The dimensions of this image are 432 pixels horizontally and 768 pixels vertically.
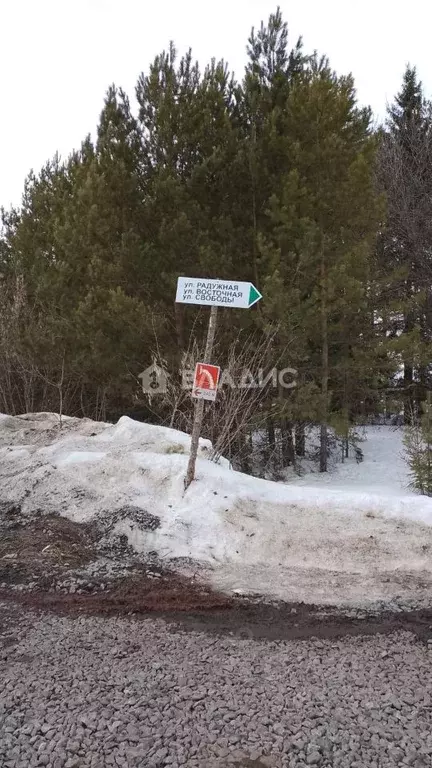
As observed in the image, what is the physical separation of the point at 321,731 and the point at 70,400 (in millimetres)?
12479

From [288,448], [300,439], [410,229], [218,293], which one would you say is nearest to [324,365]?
[288,448]

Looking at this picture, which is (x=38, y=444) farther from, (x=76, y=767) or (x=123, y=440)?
(x=76, y=767)

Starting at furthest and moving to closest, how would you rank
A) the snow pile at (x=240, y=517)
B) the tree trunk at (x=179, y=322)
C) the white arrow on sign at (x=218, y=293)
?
1. the tree trunk at (x=179, y=322)
2. the white arrow on sign at (x=218, y=293)
3. the snow pile at (x=240, y=517)

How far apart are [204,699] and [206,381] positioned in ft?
10.9

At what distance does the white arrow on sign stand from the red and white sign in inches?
27.1

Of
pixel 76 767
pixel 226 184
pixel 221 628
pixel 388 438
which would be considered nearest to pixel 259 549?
pixel 221 628

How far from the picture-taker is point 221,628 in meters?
3.50

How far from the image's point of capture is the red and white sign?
548cm

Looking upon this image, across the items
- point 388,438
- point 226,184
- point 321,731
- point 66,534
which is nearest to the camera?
point 321,731

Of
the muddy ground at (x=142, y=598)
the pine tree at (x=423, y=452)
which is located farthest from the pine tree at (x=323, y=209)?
the muddy ground at (x=142, y=598)

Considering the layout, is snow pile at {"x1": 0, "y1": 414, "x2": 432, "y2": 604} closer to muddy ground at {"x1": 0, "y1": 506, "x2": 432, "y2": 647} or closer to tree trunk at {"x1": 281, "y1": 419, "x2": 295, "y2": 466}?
muddy ground at {"x1": 0, "y1": 506, "x2": 432, "y2": 647}

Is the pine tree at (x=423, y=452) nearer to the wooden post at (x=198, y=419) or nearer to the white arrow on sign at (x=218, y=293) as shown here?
the wooden post at (x=198, y=419)

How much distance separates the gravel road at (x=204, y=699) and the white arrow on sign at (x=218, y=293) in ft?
10.6

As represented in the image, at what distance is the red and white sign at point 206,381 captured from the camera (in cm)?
548
